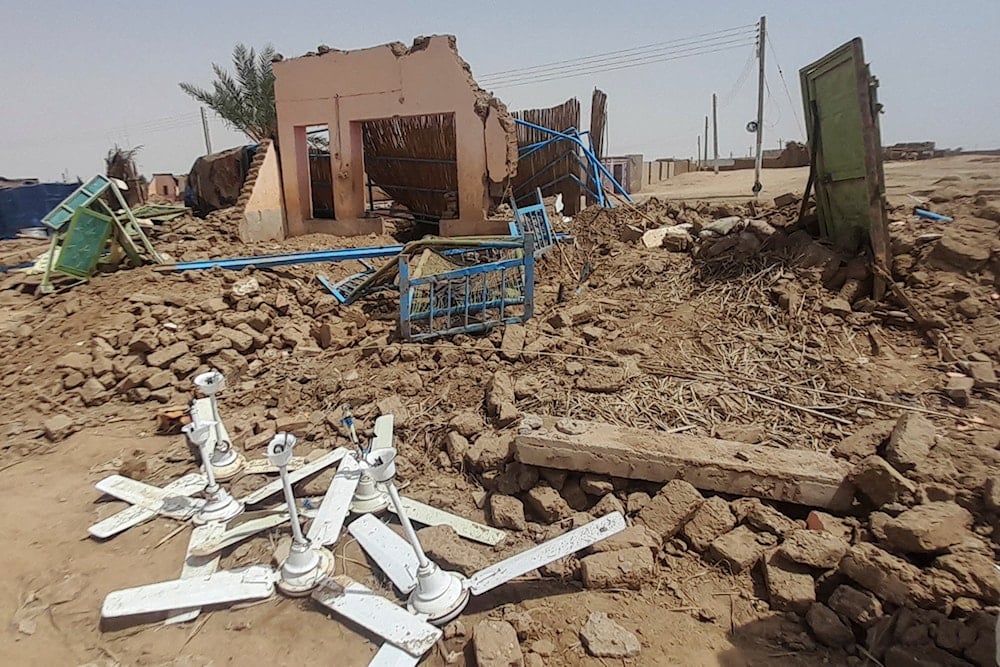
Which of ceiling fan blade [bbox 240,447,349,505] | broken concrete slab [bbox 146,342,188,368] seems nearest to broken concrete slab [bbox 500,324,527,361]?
ceiling fan blade [bbox 240,447,349,505]

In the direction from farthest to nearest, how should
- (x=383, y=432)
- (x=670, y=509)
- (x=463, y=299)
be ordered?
(x=463, y=299)
(x=383, y=432)
(x=670, y=509)

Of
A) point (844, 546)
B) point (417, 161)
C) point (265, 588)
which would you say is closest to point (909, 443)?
point (844, 546)

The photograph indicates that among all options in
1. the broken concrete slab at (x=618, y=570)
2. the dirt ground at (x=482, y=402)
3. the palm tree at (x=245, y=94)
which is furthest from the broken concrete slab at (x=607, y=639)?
the palm tree at (x=245, y=94)

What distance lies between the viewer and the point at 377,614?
2.49m

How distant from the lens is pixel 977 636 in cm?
200

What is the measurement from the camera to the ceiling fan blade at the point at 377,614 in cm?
234

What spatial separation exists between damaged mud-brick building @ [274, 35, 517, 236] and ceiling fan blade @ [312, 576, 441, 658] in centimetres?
692

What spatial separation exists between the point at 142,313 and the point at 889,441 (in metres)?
6.40

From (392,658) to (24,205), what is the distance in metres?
18.3

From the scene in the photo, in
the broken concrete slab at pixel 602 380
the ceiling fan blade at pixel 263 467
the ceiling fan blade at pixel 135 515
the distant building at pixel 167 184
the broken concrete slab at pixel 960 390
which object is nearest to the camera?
the ceiling fan blade at pixel 135 515

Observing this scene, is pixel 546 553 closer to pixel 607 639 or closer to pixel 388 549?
pixel 607 639

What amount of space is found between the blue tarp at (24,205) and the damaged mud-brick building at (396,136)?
9.12 m

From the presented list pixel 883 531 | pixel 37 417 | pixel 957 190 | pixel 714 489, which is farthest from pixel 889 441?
pixel 37 417

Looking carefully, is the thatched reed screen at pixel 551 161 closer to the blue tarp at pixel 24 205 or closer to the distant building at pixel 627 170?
the distant building at pixel 627 170
